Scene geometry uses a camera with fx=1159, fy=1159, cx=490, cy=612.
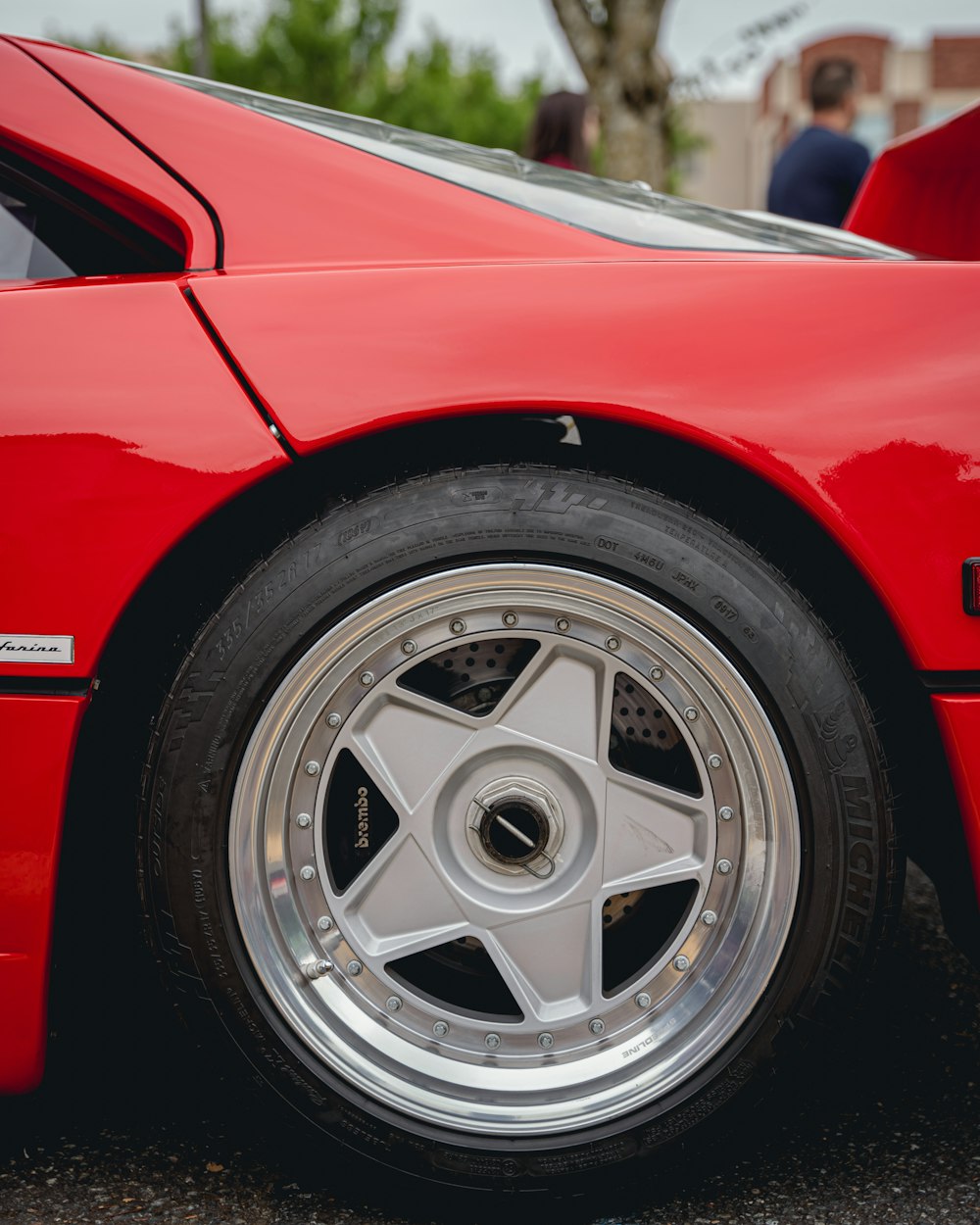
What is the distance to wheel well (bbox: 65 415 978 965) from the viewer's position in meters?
1.42

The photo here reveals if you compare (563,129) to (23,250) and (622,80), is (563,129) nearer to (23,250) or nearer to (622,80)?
(23,250)

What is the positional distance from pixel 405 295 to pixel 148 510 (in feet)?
1.31

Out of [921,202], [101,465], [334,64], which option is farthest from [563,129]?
[334,64]

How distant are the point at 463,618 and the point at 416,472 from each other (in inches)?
7.4

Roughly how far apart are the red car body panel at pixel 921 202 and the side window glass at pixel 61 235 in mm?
1393

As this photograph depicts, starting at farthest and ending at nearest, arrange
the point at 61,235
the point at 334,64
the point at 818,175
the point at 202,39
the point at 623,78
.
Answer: the point at 334,64
the point at 202,39
the point at 623,78
the point at 818,175
the point at 61,235

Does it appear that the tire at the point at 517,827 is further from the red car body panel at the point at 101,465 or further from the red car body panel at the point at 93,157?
the red car body panel at the point at 93,157

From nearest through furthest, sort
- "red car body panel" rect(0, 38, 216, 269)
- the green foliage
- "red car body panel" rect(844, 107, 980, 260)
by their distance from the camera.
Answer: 1. "red car body panel" rect(0, 38, 216, 269)
2. "red car body panel" rect(844, 107, 980, 260)
3. the green foliage

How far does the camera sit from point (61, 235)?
1567 mm

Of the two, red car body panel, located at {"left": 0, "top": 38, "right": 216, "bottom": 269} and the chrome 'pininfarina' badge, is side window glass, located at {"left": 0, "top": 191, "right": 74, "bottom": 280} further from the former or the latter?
the chrome 'pininfarina' badge

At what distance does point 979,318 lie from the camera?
140cm

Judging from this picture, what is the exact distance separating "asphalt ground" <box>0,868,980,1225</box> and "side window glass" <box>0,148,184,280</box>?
0.96m

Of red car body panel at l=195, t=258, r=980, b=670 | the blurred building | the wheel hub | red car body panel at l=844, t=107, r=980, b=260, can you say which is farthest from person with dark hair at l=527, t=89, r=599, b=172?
the blurred building

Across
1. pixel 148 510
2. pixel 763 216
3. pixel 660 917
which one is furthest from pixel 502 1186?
pixel 763 216
